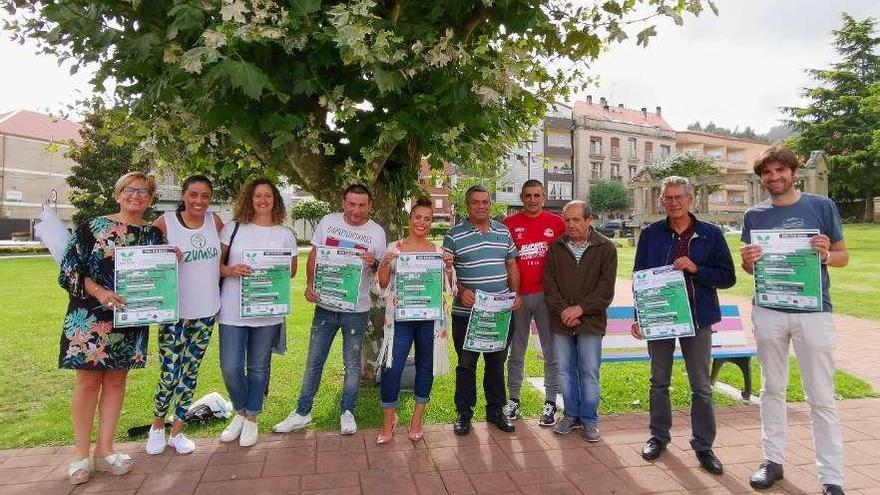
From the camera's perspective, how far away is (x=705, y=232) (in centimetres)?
406

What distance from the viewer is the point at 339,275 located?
14.4 feet

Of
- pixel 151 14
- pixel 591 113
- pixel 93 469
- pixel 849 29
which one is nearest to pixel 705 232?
pixel 151 14

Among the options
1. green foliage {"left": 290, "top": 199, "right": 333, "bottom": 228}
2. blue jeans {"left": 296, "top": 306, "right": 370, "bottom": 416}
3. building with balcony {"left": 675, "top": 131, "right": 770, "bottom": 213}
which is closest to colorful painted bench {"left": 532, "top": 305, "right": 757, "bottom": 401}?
blue jeans {"left": 296, "top": 306, "right": 370, "bottom": 416}

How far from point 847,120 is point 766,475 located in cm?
4751

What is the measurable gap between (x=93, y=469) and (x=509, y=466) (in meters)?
2.96

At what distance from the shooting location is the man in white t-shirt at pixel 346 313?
14.7 ft

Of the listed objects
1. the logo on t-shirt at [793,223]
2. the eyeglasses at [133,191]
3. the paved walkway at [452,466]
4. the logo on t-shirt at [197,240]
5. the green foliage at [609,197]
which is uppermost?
the green foliage at [609,197]

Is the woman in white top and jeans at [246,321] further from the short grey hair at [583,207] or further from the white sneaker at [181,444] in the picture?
the short grey hair at [583,207]

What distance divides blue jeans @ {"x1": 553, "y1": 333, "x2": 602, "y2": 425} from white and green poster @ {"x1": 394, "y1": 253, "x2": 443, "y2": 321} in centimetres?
112

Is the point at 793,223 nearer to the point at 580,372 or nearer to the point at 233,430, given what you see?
the point at 580,372

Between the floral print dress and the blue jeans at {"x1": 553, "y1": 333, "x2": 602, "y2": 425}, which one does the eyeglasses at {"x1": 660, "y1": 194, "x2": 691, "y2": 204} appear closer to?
the blue jeans at {"x1": 553, "y1": 333, "x2": 602, "y2": 425}

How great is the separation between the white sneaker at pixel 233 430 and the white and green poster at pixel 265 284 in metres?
0.94

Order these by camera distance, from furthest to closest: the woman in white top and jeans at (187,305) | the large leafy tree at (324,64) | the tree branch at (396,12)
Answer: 1. the woman in white top and jeans at (187,305)
2. the tree branch at (396,12)
3. the large leafy tree at (324,64)

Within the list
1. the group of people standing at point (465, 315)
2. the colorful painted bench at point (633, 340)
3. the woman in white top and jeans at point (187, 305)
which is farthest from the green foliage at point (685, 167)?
the woman in white top and jeans at point (187, 305)
